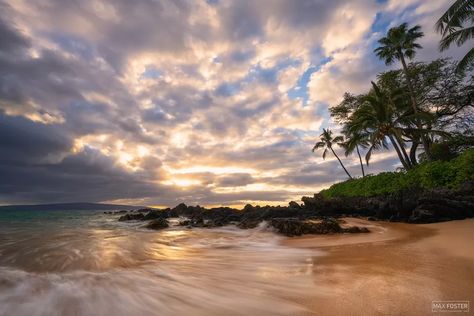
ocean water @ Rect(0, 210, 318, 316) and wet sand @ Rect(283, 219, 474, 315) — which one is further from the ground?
wet sand @ Rect(283, 219, 474, 315)

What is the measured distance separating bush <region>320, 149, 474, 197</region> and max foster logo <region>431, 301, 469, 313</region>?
13.6 metres

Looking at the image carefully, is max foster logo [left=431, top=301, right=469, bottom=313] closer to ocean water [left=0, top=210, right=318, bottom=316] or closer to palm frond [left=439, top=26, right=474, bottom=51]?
ocean water [left=0, top=210, right=318, bottom=316]

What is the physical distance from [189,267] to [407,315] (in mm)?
3836

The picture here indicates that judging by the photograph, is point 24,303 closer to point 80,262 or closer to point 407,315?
point 80,262

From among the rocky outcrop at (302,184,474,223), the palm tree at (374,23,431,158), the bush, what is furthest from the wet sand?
the palm tree at (374,23,431,158)

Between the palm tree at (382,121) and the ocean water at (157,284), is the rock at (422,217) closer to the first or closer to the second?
the ocean water at (157,284)

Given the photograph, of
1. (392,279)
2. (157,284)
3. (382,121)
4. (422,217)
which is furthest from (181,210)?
(392,279)

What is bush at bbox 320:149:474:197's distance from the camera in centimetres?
1351

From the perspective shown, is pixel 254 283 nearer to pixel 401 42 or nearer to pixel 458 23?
pixel 458 23

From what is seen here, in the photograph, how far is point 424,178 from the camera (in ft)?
53.6

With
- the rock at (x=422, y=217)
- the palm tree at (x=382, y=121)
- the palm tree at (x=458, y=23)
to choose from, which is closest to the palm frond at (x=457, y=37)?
the palm tree at (x=458, y=23)

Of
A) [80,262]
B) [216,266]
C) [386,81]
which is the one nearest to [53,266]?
[80,262]

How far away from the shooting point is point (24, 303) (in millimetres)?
3473

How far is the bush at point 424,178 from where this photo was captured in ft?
44.3
